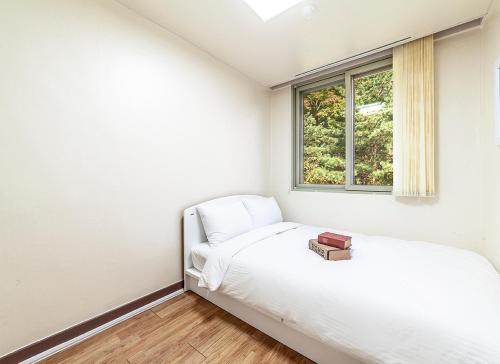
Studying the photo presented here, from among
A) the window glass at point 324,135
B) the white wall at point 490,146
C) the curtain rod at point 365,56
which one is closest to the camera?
the white wall at point 490,146

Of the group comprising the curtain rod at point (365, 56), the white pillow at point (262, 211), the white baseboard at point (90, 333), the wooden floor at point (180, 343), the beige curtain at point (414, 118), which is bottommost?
the wooden floor at point (180, 343)

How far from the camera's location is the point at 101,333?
1.53m

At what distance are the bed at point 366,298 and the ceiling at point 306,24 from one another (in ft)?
6.06

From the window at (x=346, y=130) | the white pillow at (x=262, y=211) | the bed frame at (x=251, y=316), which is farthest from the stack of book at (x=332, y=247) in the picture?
the window at (x=346, y=130)

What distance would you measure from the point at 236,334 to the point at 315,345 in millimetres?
556

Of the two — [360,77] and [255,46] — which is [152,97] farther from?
[360,77]

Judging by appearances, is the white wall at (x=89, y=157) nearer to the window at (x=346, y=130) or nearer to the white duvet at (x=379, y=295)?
the white duvet at (x=379, y=295)

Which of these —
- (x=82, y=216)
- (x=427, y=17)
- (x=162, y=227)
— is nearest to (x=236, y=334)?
(x=162, y=227)

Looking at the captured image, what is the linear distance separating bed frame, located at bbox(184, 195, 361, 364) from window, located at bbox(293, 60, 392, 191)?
1.25 meters

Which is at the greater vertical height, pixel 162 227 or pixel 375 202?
pixel 375 202

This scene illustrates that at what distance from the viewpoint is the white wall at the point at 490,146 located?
152 centimetres

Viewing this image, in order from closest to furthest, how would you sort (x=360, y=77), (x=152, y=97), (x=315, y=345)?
(x=315, y=345) < (x=152, y=97) < (x=360, y=77)

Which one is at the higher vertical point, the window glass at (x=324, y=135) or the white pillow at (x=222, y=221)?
the window glass at (x=324, y=135)

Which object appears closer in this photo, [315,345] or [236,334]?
[315,345]
